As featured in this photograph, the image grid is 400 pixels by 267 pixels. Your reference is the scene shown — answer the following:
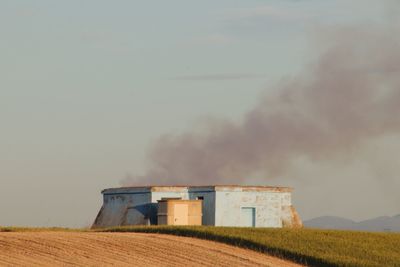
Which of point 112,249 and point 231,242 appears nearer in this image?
point 112,249

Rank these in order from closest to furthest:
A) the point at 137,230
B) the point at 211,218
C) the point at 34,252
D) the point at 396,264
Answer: the point at 34,252 < the point at 396,264 < the point at 137,230 < the point at 211,218

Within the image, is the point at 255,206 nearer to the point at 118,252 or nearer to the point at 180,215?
the point at 180,215

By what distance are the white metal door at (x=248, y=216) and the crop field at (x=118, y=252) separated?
78.7ft

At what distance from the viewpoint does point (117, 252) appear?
4144 centimetres

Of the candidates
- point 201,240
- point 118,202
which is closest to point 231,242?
point 201,240

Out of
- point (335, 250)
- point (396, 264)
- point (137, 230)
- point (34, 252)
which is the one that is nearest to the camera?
point (34, 252)

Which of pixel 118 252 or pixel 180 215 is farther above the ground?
pixel 180 215

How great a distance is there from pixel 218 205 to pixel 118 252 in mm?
29621

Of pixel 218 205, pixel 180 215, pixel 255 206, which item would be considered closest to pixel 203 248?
pixel 180 215

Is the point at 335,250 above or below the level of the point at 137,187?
below

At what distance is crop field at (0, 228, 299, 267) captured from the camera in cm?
3841

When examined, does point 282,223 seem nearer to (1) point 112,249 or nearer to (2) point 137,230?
(2) point 137,230

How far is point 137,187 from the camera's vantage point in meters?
72.4

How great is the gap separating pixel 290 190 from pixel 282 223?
2.81 meters
